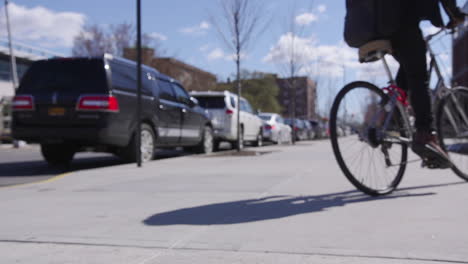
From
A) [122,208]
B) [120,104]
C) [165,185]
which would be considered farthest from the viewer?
[120,104]

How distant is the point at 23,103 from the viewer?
745cm

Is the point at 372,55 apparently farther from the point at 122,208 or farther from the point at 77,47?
the point at 77,47

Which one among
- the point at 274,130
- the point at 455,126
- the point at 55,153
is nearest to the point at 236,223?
the point at 455,126

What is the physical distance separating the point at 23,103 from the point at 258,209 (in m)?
5.59

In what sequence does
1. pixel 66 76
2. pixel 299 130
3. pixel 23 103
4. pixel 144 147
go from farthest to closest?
1. pixel 299 130
2. pixel 144 147
3. pixel 66 76
4. pixel 23 103

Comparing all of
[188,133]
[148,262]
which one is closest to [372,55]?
[148,262]

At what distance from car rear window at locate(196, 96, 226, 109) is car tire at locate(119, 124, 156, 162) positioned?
489 centimetres

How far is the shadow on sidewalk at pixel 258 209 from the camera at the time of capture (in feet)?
9.46

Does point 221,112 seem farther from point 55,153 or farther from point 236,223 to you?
point 236,223

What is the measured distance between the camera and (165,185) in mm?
4645

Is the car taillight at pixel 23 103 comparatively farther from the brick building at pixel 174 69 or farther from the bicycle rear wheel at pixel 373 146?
the brick building at pixel 174 69

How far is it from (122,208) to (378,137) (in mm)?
2082

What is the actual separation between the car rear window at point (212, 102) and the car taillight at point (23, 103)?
6.64 metres

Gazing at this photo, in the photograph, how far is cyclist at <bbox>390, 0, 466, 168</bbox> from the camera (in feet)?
11.5
